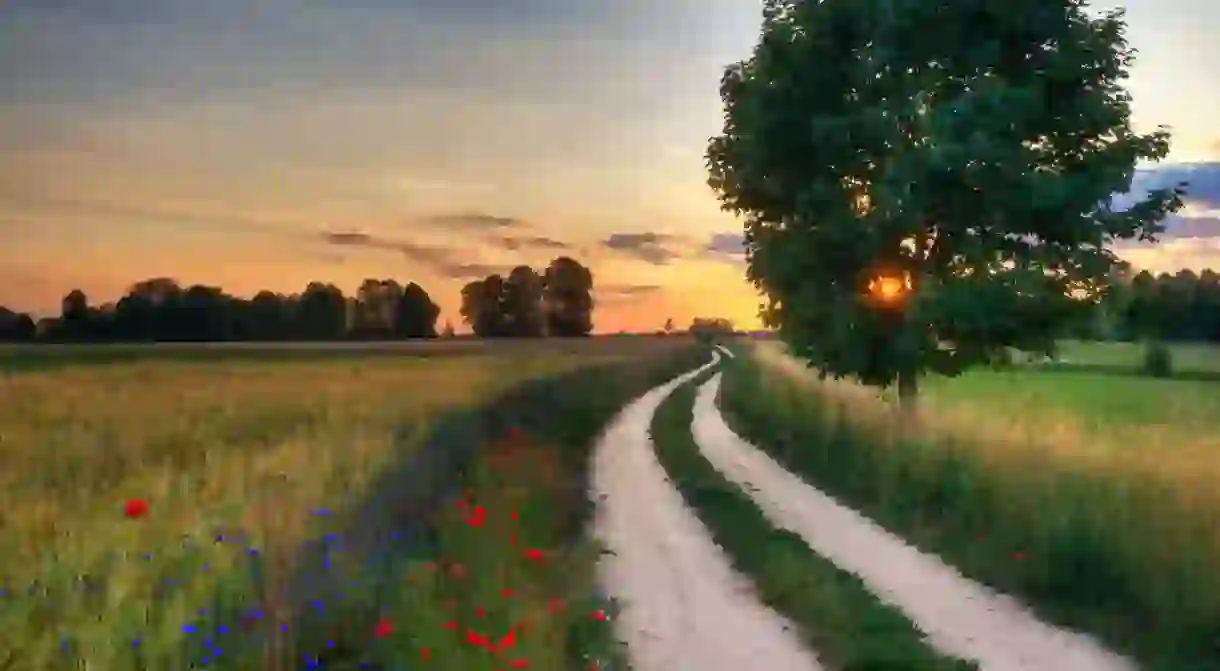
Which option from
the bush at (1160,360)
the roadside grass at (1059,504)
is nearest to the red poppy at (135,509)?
the roadside grass at (1059,504)

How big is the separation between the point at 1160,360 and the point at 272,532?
150 feet

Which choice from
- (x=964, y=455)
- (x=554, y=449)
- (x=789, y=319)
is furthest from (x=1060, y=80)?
(x=554, y=449)

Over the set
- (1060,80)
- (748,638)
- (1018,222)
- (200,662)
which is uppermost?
(1060,80)

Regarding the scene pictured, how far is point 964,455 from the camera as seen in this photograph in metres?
16.2

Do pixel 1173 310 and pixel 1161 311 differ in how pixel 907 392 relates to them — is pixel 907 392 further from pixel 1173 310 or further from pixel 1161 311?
pixel 1173 310

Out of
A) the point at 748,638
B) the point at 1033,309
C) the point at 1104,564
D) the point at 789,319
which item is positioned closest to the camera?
the point at 748,638

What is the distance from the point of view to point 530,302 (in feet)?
250

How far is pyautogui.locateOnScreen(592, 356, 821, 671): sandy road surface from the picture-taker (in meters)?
9.03

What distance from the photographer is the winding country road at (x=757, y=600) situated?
909 centimetres

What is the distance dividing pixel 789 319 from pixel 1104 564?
1247 centimetres

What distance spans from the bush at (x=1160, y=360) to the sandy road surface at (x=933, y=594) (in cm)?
3257

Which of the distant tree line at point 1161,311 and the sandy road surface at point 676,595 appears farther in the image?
the distant tree line at point 1161,311

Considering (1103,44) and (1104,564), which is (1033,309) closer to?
(1103,44)

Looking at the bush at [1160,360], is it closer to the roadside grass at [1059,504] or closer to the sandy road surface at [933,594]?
the roadside grass at [1059,504]
